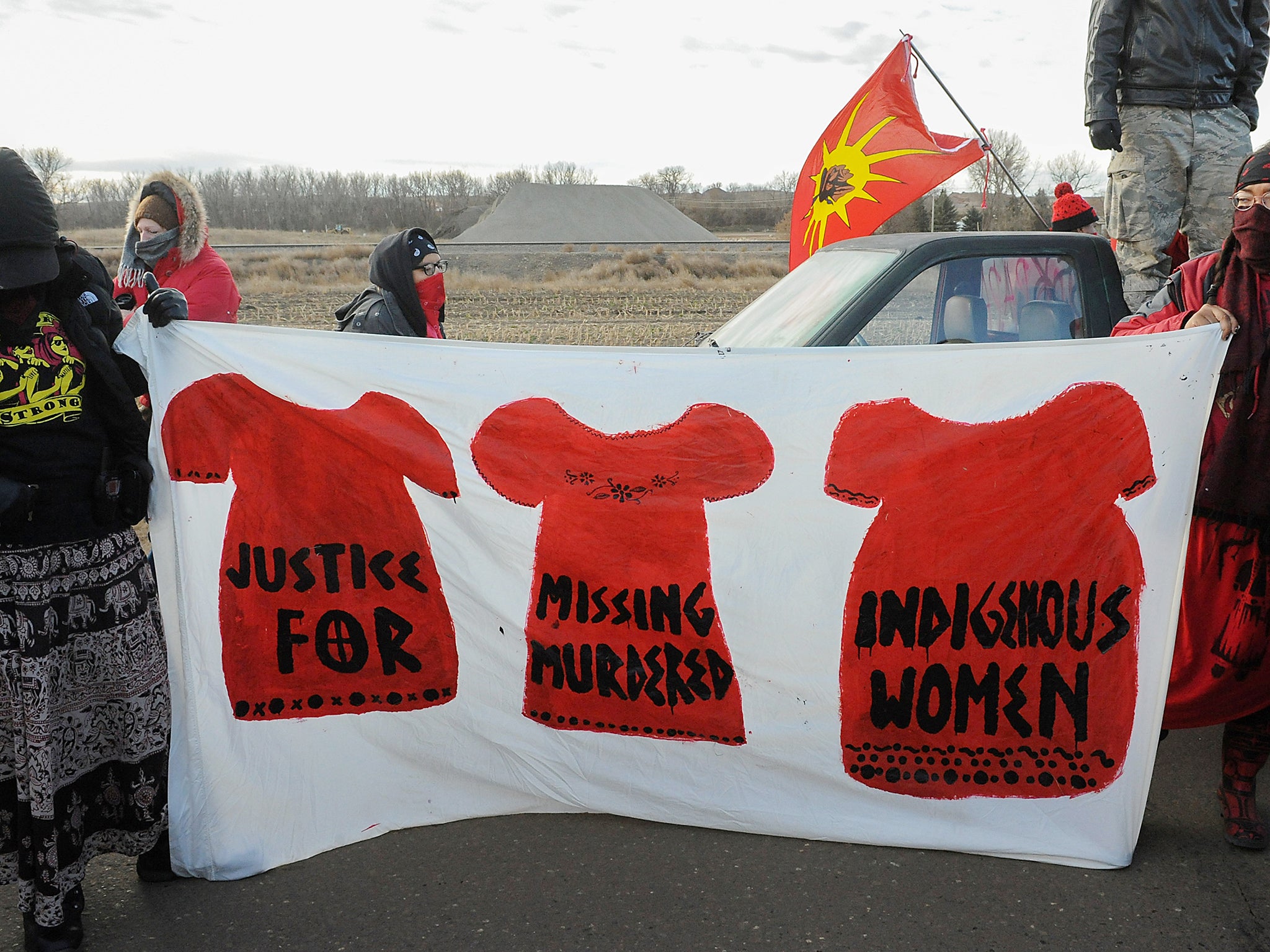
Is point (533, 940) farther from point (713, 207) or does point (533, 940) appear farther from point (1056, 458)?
point (713, 207)

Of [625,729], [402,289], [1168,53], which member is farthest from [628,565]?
[1168,53]

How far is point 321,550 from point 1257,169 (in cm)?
278

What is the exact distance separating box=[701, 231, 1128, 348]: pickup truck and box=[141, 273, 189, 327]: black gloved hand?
1.92 metres

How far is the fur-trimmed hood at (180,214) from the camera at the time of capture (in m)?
4.18

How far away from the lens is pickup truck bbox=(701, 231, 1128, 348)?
3920 millimetres

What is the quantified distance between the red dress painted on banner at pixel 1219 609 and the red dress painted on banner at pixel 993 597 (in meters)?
0.26

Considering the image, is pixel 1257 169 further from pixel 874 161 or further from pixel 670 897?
pixel 874 161

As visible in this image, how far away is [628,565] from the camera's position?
3000 millimetres

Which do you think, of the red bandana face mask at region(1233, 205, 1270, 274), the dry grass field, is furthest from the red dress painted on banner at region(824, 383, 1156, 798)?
the dry grass field

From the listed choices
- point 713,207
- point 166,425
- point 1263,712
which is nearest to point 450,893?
point 166,425

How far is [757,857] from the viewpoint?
113 inches

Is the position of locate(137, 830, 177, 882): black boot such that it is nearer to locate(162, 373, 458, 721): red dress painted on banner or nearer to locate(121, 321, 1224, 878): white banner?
locate(121, 321, 1224, 878): white banner

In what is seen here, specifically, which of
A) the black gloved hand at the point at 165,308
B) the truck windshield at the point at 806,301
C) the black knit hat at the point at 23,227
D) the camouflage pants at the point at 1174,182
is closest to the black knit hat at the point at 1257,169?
the truck windshield at the point at 806,301

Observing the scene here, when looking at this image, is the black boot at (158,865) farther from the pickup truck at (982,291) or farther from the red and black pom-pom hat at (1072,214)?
the red and black pom-pom hat at (1072,214)
